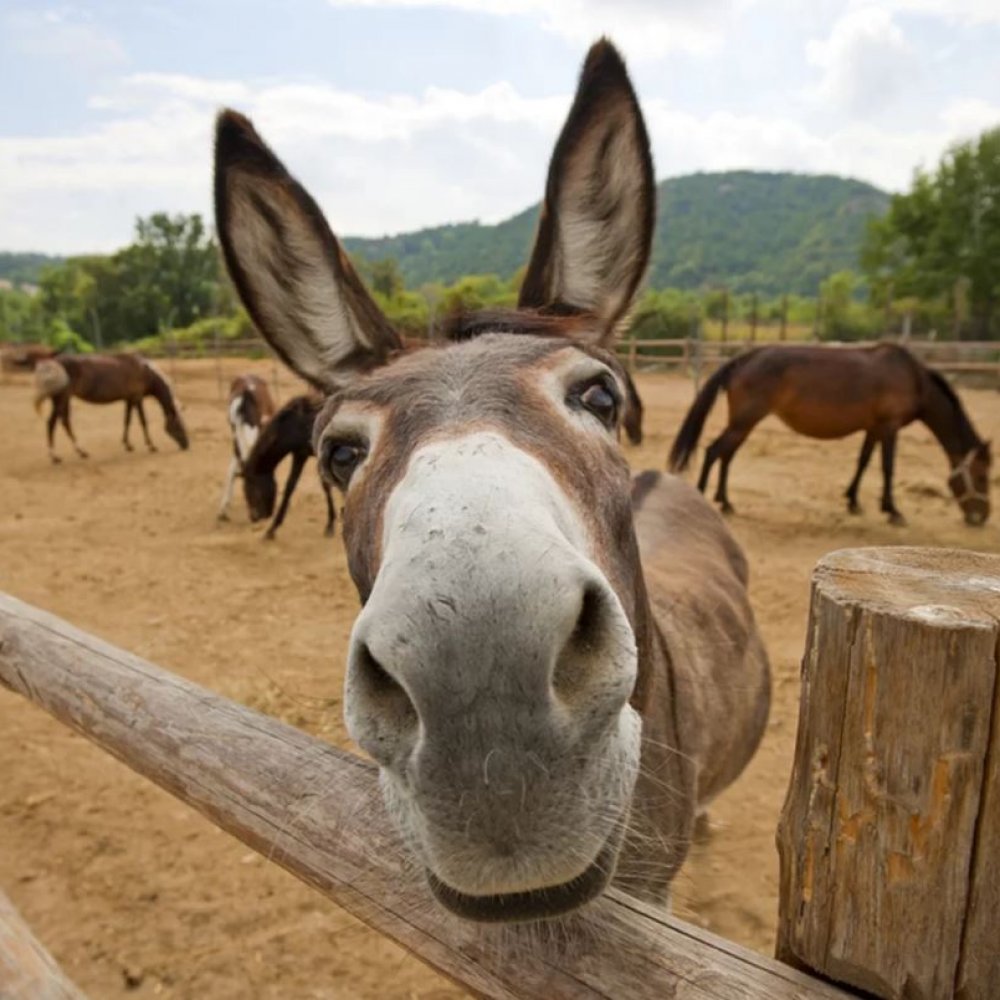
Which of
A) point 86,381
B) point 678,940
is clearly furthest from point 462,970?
point 86,381

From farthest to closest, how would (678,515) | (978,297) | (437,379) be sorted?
(978,297)
(678,515)
(437,379)

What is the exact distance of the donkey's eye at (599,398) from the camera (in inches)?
68.3

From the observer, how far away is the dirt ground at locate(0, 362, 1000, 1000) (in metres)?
3.20

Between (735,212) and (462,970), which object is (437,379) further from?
(735,212)

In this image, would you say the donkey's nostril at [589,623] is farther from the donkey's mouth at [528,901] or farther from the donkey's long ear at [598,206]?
the donkey's long ear at [598,206]

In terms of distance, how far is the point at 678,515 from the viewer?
4270 mm

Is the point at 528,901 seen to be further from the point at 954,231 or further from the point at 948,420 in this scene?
the point at 954,231

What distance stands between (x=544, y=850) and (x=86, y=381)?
57.2 feet

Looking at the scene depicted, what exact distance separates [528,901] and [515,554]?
495 millimetres

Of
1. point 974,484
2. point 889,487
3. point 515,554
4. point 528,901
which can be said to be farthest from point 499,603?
point 974,484

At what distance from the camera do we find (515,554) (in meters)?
1.01

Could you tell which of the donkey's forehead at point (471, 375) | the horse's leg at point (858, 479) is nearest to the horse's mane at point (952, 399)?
the horse's leg at point (858, 479)

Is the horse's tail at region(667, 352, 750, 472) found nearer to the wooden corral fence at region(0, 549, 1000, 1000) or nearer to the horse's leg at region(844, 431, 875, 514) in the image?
the horse's leg at region(844, 431, 875, 514)

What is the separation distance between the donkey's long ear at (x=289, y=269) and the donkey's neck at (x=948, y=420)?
934 cm
